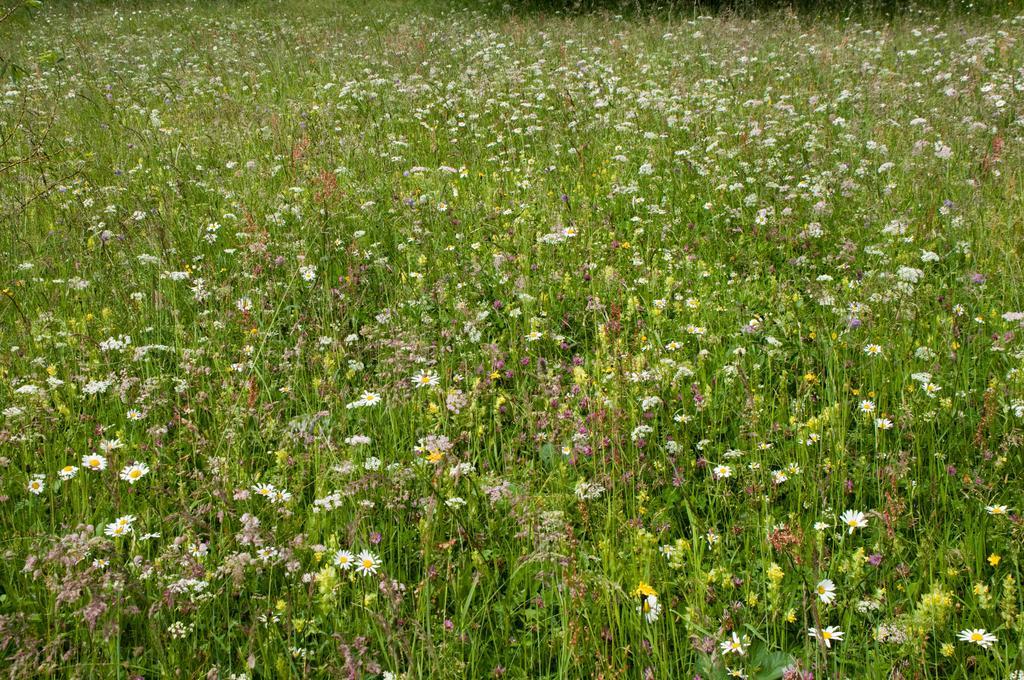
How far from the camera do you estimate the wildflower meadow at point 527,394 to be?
2035 millimetres

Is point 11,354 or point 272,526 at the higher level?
point 11,354

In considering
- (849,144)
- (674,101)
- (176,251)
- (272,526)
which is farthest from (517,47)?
(272,526)

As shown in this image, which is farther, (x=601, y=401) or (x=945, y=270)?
(x=945, y=270)

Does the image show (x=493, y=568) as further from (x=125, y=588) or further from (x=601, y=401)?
(x=125, y=588)

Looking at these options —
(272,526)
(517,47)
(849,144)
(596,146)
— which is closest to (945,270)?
(849,144)

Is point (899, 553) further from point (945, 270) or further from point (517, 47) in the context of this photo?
point (517, 47)

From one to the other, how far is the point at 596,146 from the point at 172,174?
323cm

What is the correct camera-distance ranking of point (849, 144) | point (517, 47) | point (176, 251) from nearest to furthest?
point (176, 251) → point (849, 144) → point (517, 47)

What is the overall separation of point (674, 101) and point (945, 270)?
10.6 ft

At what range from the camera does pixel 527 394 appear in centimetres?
314

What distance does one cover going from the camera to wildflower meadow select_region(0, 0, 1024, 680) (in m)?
2.04

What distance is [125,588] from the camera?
2.02 metres

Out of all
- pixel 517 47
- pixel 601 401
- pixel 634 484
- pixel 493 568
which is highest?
pixel 517 47

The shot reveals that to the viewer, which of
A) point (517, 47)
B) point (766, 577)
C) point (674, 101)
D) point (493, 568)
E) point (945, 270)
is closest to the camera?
point (766, 577)
